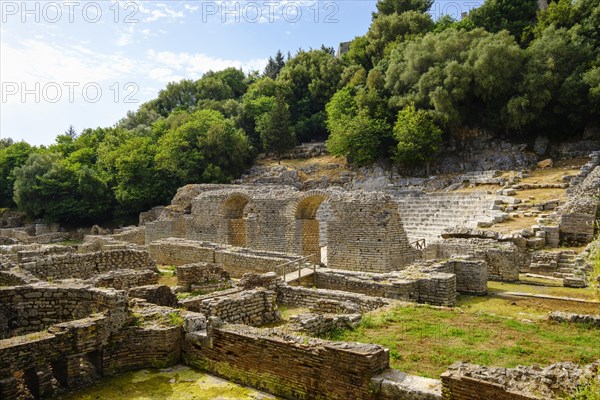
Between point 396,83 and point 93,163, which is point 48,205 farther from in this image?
point 396,83

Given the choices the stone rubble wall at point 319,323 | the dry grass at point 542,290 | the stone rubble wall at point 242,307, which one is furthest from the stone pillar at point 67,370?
the dry grass at point 542,290

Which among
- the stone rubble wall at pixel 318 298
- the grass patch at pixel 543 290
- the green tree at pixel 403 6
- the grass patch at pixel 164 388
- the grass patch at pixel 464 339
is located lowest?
the grass patch at pixel 543 290

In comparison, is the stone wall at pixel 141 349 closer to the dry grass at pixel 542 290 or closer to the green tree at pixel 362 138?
the dry grass at pixel 542 290

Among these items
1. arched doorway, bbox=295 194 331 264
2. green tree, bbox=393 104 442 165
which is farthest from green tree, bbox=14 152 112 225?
arched doorway, bbox=295 194 331 264

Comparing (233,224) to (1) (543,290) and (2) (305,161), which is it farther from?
(2) (305,161)

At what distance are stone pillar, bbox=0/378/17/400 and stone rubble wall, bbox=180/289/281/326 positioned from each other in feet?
9.81

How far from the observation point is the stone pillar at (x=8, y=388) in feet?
17.2

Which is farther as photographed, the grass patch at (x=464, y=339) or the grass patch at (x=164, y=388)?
the grass patch at (x=464, y=339)

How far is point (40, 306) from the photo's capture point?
23.7 feet

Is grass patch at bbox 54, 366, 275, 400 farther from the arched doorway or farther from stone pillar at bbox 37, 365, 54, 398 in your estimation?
the arched doorway

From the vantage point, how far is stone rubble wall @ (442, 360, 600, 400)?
14.0 ft

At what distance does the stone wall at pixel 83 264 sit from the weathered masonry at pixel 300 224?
632 centimetres

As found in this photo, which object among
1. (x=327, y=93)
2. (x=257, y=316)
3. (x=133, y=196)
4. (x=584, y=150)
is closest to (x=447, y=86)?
(x=584, y=150)

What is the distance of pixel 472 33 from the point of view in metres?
34.9
